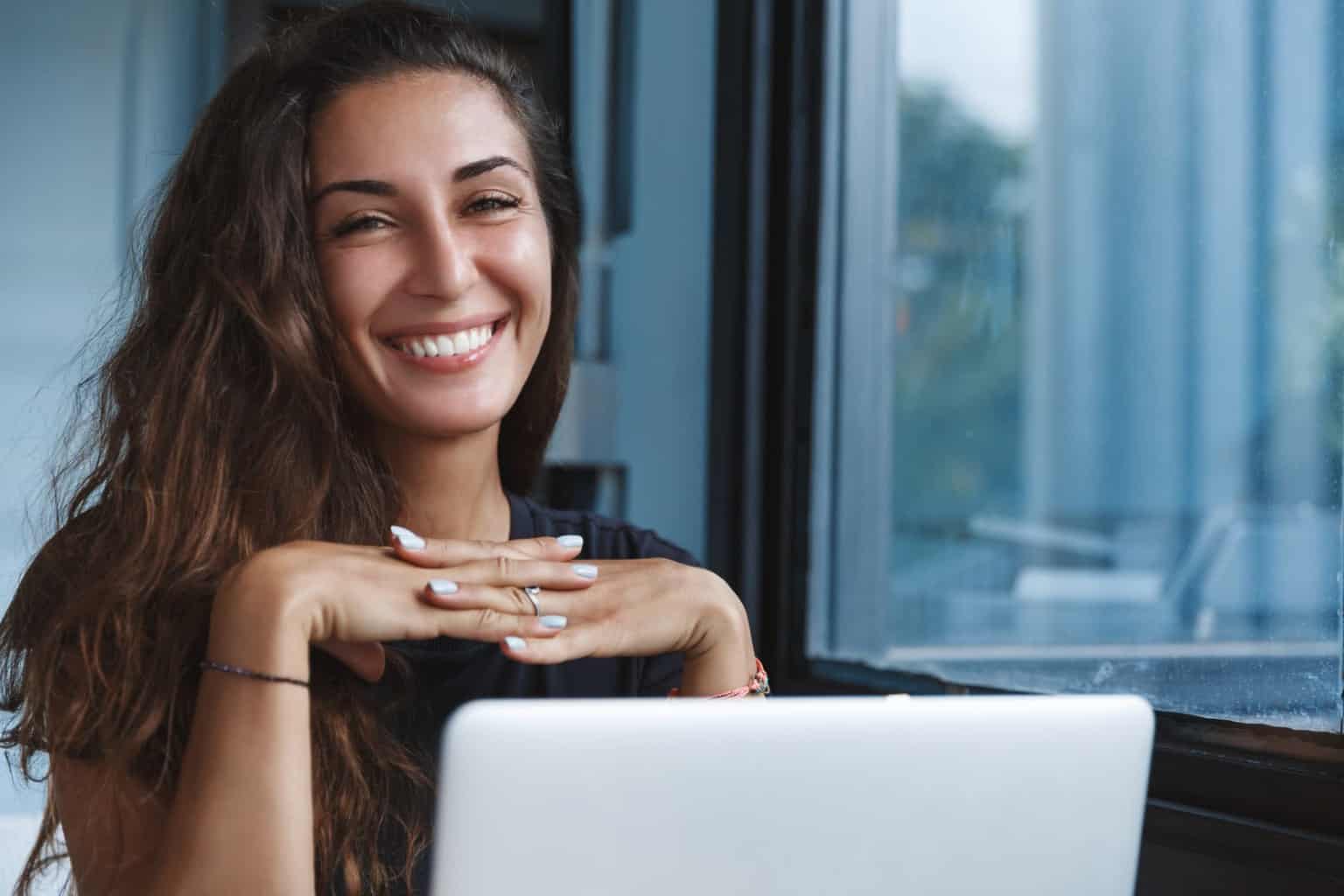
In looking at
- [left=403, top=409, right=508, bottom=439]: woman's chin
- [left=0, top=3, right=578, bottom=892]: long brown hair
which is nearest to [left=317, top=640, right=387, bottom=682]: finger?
[left=0, top=3, right=578, bottom=892]: long brown hair

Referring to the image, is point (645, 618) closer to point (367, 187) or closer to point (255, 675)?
point (255, 675)

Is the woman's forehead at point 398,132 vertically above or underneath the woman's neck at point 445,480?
above

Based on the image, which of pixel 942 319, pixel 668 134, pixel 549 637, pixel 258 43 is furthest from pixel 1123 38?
pixel 549 637

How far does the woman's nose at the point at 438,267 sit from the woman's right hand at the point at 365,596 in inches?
11.5

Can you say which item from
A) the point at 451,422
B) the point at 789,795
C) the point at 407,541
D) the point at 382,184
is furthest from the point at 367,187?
the point at 789,795

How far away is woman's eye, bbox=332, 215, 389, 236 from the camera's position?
Answer: 48.5 inches

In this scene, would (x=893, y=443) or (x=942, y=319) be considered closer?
(x=893, y=443)

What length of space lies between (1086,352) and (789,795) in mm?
4922

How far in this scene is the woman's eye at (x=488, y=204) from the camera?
1.29 metres

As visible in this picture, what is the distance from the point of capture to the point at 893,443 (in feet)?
6.98

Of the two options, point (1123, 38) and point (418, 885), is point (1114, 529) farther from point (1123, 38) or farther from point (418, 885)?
point (418, 885)

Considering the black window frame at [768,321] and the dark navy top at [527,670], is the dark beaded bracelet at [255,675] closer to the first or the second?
the dark navy top at [527,670]

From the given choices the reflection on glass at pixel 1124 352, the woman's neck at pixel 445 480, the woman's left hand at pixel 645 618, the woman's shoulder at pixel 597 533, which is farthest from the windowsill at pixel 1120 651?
the woman's neck at pixel 445 480

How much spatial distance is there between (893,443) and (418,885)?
114 cm
